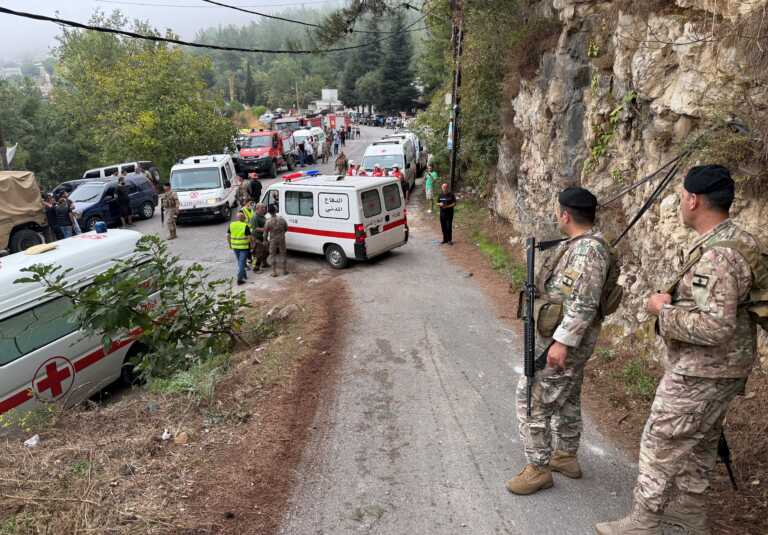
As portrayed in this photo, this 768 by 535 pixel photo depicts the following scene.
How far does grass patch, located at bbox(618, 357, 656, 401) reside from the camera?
5539 mm

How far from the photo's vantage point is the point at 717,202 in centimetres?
291

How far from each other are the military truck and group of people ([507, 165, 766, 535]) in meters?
15.5

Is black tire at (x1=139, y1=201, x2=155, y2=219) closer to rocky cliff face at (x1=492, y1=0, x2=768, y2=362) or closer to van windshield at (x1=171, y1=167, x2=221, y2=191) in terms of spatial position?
van windshield at (x1=171, y1=167, x2=221, y2=191)

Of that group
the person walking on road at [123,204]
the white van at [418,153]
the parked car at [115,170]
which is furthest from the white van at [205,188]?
the white van at [418,153]

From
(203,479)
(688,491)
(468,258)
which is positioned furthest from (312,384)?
(468,258)

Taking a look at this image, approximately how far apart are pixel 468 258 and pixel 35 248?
9.11 meters

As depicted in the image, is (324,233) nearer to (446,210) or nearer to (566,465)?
(446,210)

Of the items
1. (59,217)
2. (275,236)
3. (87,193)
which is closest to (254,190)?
(87,193)

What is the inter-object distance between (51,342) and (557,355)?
619 cm

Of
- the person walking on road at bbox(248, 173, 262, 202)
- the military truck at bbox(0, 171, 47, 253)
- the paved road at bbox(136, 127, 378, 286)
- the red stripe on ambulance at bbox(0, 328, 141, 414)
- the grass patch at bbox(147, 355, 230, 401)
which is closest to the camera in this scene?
the grass patch at bbox(147, 355, 230, 401)

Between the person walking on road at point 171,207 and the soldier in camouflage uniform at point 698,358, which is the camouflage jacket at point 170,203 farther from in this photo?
the soldier in camouflage uniform at point 698,358

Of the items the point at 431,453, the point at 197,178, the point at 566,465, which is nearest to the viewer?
the point at 566,465

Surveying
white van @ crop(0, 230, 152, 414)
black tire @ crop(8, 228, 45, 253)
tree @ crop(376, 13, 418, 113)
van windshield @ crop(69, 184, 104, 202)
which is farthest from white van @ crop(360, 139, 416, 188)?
tree @ crop(376, 13, 418, 113)

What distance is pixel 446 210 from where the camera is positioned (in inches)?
566
